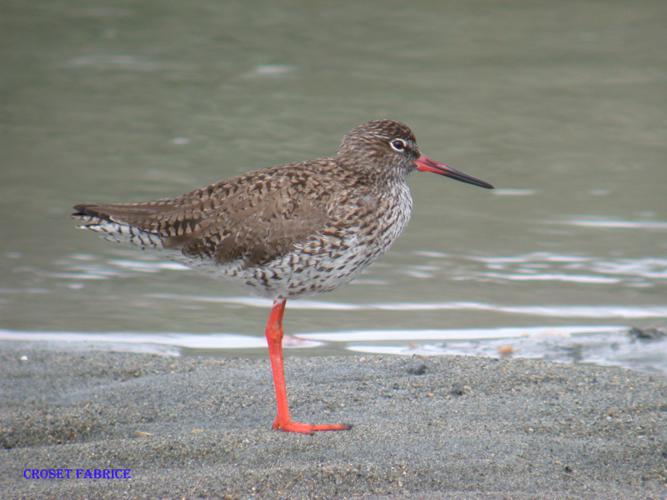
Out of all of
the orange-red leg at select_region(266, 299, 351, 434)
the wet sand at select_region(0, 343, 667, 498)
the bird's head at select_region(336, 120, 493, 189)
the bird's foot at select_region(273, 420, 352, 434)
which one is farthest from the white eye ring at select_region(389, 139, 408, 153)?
the bird's foot at select_region(273, 420, 352, 434)

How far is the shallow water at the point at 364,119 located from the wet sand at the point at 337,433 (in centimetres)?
110

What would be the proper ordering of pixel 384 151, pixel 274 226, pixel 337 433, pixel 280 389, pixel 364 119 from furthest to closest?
pixel 364 119 → pixel 384 151 → pixel 274 226 → pixel 280 389 → pixel 337 433

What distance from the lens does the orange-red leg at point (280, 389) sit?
653 centimetres

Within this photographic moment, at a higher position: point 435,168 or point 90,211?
point 435,168

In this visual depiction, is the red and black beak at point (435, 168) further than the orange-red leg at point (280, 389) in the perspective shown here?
Yes

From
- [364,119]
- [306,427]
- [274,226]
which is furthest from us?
[364,119]

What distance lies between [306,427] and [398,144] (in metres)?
2.15

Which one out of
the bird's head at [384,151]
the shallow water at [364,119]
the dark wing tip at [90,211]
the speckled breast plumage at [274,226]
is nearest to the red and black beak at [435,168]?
the bird's head at [384,151]

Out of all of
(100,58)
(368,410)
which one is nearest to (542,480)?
(368,410)

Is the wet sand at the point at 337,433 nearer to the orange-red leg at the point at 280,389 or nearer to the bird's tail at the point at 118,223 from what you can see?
the orange-red leg at the point at 280,389

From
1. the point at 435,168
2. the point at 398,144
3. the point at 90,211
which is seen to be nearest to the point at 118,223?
the point at 90,211

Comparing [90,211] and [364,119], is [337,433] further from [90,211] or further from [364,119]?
[364,119]

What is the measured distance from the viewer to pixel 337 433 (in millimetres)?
6418

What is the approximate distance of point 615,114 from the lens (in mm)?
16109
